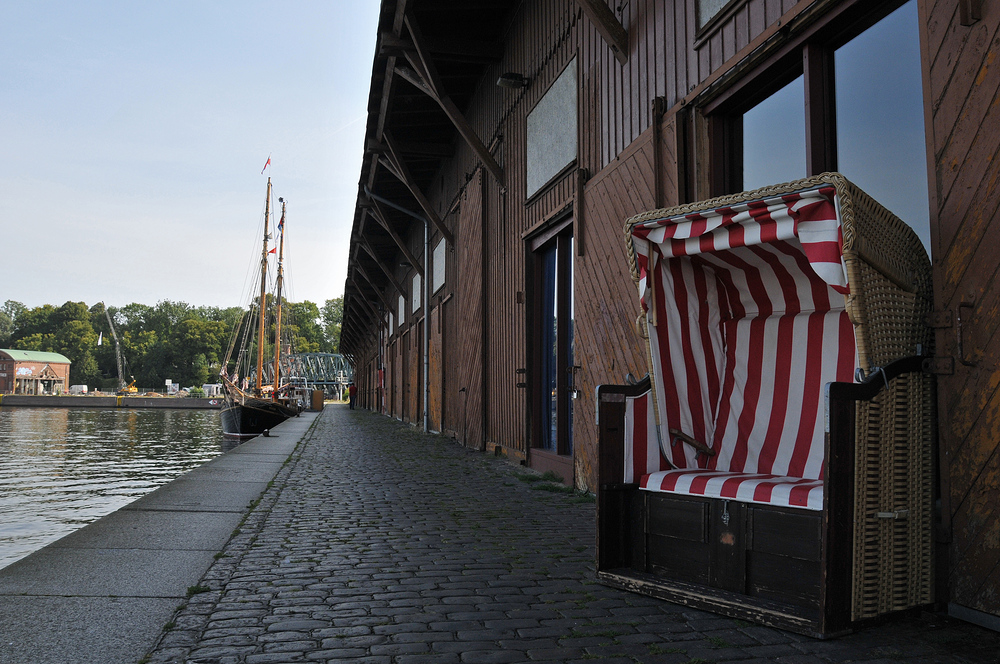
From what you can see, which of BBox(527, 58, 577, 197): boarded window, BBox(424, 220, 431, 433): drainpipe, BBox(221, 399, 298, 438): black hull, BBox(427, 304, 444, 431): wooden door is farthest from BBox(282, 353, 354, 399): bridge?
BBox(527, 58, 577, 197): boarded window

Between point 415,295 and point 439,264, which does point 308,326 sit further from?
point 439,264

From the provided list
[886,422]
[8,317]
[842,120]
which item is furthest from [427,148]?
[8,317]

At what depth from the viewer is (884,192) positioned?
4027 mm

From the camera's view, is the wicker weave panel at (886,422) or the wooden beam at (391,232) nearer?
the wicker weave panel at (886,422)

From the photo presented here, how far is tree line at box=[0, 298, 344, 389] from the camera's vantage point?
405 ft

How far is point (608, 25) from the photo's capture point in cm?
666

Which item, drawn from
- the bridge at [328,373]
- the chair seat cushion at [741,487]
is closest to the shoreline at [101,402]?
the bridge at [328,373]

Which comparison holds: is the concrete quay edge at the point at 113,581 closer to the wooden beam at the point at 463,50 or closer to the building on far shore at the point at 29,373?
the wooden beam at the point at 463,50

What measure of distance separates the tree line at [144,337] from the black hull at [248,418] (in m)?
83.6

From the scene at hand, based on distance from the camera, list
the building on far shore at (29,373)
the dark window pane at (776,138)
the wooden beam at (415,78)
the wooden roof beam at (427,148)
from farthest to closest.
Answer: the building on far shore at (29,373) → the wooden roof beam at (427,148) → the wooden beam at (415,78) → the dark window pane at (776,138)

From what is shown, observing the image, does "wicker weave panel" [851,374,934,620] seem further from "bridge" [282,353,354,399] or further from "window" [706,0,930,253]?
"bridge" [282,353,354,399]

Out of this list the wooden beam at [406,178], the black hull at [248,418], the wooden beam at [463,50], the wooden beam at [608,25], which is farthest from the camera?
the black hull at [248,418]

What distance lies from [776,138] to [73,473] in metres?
14.7

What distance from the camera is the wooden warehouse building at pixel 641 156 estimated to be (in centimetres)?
319
